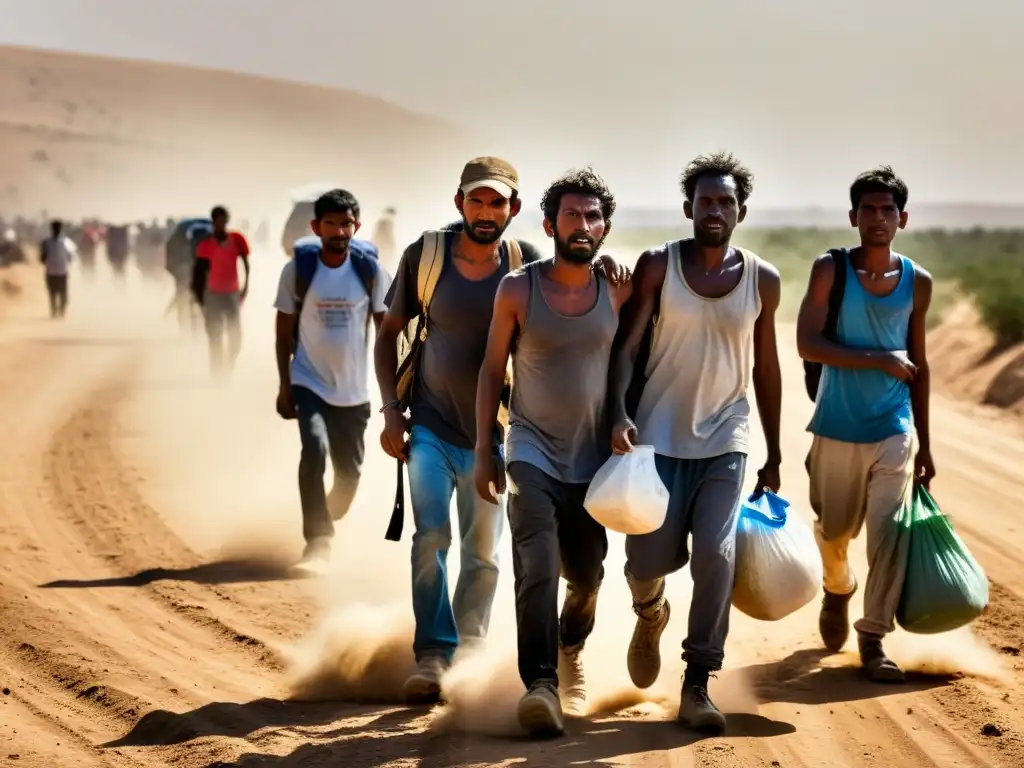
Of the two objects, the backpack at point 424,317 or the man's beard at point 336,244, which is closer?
the backpack at point 424,317

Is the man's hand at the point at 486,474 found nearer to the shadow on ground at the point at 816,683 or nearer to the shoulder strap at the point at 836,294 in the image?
the shadow on ground at the point at 816,683

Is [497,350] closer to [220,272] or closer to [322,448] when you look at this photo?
[322,448]

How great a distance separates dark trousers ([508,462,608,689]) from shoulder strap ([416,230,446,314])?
36.1 inches

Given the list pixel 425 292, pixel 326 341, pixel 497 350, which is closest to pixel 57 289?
pixel 326 341

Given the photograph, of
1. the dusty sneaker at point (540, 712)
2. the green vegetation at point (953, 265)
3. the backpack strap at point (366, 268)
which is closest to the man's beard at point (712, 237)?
the dusty sneaker at point (540, 712)

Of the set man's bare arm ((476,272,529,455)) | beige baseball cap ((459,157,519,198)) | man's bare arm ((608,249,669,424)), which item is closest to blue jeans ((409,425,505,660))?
man's bare arm ((476,272,529,455))

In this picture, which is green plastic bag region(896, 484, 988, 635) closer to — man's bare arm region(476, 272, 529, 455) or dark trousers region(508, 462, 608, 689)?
dark trousers region(508, 462, 608, 689)

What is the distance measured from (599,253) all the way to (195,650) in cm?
288

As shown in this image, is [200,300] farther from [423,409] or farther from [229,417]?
[423,409]

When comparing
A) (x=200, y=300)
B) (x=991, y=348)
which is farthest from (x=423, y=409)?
(x=991, y=348)

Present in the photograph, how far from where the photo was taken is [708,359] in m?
6.70

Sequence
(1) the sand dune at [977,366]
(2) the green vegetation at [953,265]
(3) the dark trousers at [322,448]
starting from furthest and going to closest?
(2) the green vegetation at [953,265] → (1) the sand dune at [977,366] → (3) the dark trousers at [322,448]

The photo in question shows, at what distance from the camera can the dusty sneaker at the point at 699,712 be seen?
649cm

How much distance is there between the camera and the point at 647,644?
689cm
